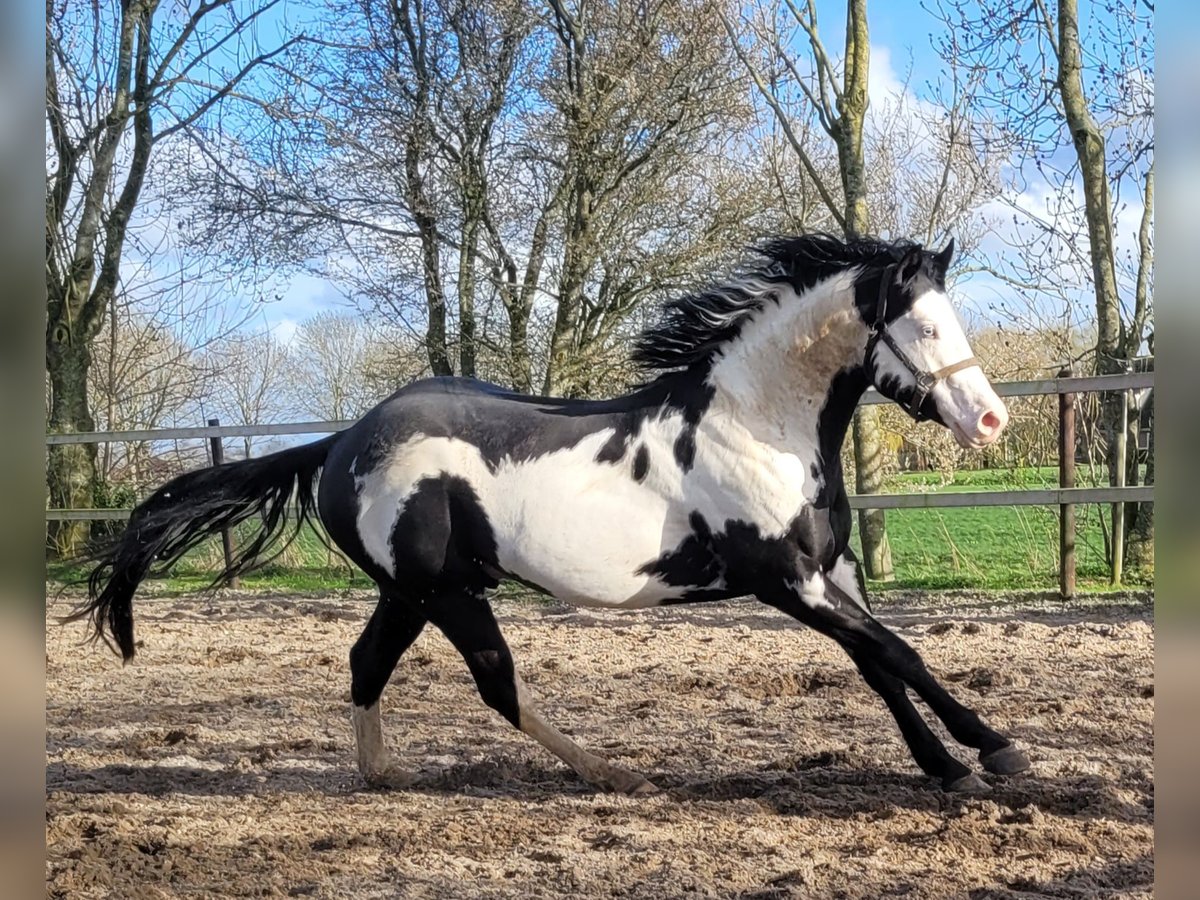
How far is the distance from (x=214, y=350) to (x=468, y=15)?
5.13 meters

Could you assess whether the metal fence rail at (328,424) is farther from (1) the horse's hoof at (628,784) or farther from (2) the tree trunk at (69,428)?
(1) the horse's hoof at (628,784)

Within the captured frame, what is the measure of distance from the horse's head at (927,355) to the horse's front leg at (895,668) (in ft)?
2.03

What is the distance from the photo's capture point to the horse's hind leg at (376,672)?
3697 millimetres

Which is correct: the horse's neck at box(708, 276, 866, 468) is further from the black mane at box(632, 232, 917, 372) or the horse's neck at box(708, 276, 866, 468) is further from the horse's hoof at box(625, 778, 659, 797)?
the horse's hoof at box(625, 778, 659, 797)

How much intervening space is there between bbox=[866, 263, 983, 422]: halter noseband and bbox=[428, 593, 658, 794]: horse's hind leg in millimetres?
1484

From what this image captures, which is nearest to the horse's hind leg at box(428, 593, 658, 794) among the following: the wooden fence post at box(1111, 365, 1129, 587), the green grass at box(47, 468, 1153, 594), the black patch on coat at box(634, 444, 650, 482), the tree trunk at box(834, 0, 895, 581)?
the black patch on coat at box(634, 444, 650, 482)

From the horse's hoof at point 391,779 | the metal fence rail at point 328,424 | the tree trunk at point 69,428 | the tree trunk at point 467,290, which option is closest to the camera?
the horse's hoof at point 391,779

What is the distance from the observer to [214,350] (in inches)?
490

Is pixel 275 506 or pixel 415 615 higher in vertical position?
pixel 275 506

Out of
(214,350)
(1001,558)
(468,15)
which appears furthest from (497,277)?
(1001,558)

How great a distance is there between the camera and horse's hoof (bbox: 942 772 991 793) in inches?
127

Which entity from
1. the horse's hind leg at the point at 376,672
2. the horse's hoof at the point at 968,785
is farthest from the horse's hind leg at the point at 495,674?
the horse's hoof at the point at 968,785

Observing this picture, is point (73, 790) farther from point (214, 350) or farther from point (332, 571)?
point (214, 350)
